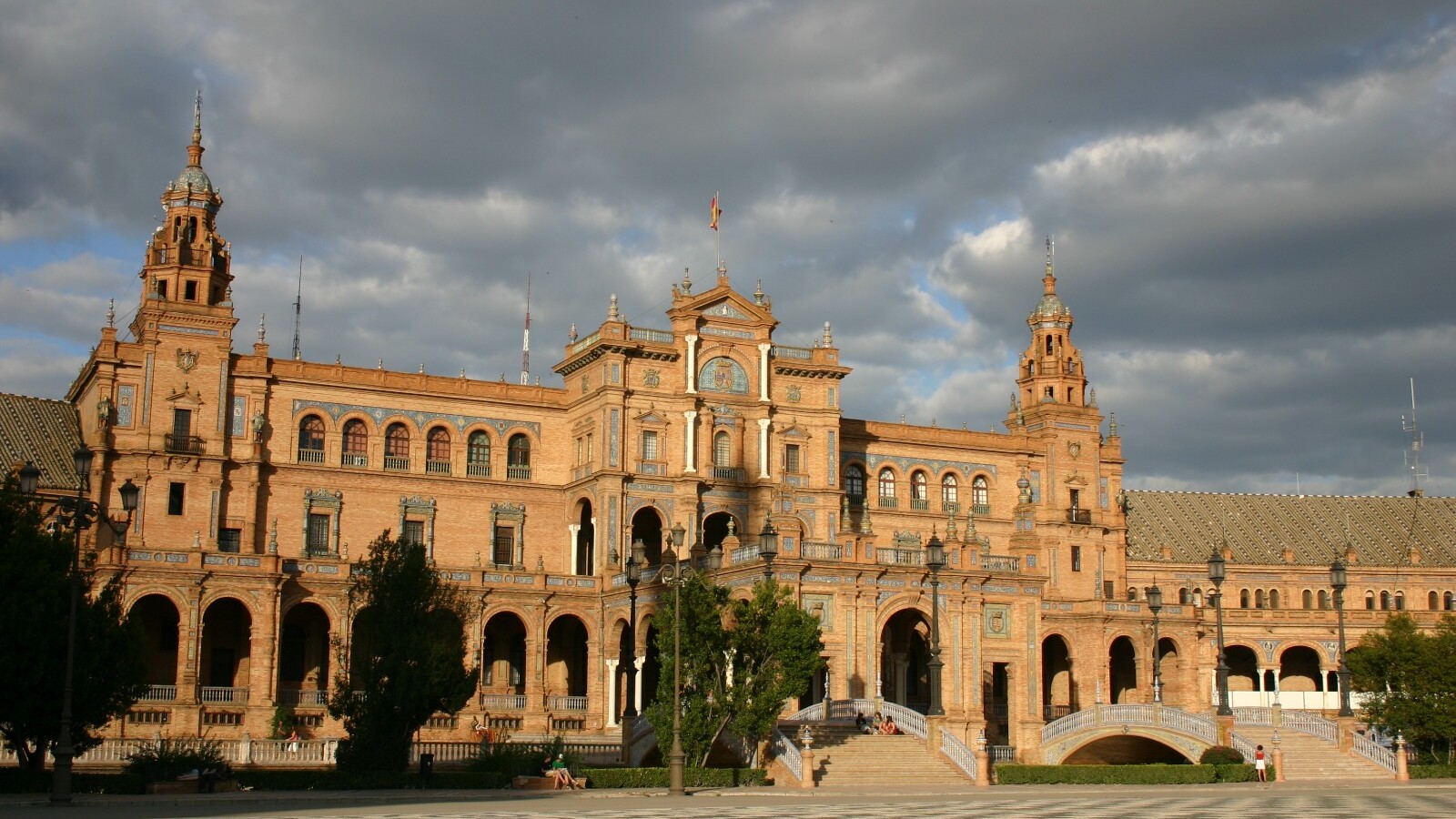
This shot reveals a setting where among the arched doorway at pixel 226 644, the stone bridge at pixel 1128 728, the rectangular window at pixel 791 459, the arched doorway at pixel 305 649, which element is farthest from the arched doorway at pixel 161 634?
the stone bridge at pixel 1128 728

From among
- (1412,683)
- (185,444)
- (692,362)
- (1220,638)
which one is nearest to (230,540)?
(185,444)

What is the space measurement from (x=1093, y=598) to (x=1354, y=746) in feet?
77.8

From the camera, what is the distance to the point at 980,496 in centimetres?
8431

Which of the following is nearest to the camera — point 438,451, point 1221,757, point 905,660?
point 1221,757

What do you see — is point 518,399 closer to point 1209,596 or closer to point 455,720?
point 455,720

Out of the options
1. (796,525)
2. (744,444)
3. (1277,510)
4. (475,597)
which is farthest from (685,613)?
(1277,510)

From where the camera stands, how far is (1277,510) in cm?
10412

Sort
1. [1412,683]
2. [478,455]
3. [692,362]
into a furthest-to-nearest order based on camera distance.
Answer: [478,455]
[692,362]
[1412,683]

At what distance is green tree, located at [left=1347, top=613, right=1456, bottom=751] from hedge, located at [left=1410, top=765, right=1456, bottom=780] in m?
2.01

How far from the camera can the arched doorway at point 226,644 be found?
6506 cm

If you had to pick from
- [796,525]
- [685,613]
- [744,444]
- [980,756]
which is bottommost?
[980,756]

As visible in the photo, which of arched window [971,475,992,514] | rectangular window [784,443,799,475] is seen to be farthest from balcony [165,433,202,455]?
arched window [971,475,992,514]

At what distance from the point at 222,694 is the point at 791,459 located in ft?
89.0

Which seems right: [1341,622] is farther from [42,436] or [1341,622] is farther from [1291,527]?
[42,436]
